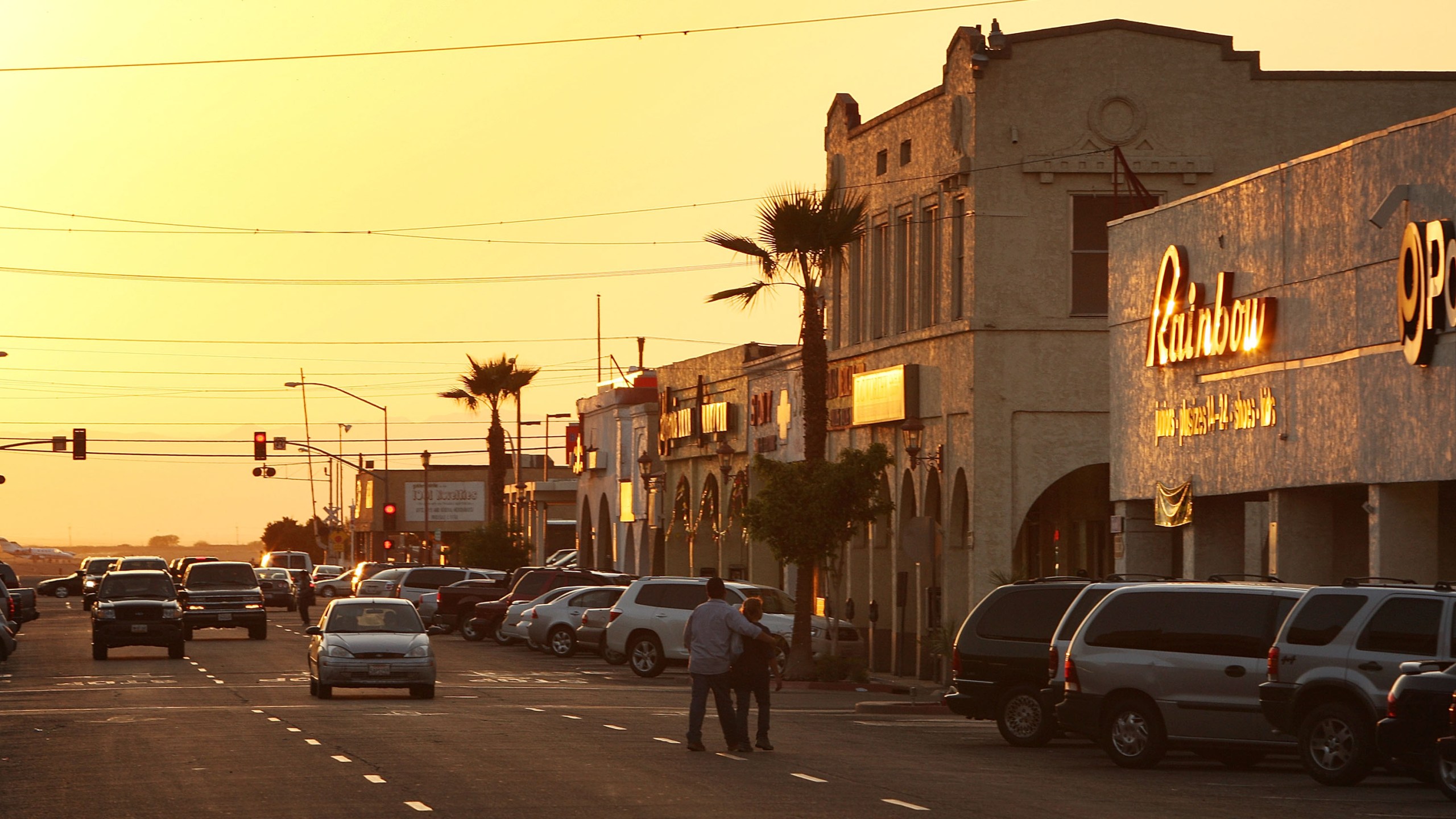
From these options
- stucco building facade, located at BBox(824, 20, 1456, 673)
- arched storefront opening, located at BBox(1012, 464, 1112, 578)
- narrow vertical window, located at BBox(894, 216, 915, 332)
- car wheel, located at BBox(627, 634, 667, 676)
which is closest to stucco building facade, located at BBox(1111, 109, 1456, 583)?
stucco building facade, located at BBox(824, 20, 1456, 673)

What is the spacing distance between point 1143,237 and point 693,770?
Answer: 614 inches

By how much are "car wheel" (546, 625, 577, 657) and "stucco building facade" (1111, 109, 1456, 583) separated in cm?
1578

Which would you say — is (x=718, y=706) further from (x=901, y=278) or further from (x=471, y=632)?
(x=471, y=632)

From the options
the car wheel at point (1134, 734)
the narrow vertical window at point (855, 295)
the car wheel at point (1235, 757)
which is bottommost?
the car wheel at point (1235, 757)

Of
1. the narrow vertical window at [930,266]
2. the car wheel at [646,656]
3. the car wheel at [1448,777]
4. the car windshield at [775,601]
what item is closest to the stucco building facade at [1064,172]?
the narrow vertical window at [930,266]

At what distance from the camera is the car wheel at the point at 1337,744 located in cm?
1853

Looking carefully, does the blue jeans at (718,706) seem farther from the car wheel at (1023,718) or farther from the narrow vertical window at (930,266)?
the narrow vertical window at (930,266)

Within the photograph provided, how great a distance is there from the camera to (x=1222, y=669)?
20.2 meters

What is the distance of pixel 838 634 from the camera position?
38688mm

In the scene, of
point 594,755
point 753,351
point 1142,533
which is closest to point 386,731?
point 594,755

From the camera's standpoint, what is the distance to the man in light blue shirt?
21906mm

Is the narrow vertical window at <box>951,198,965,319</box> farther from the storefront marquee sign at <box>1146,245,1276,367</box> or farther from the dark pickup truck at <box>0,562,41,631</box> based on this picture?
the dark pickup truck at <box>0,562,41,631</box>

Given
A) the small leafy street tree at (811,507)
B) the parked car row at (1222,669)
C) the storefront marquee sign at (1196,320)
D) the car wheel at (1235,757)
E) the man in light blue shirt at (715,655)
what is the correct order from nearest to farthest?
1. the parked car row at (1222,669)
2. the car wheel at (1235,757)
3. the man in light blue shirt at (715,655)
4. the storefront marquee sign at (1196,320)
5. the small leafy street tree at (811,507)

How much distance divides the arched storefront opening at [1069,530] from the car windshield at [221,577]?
1922 centimetres
